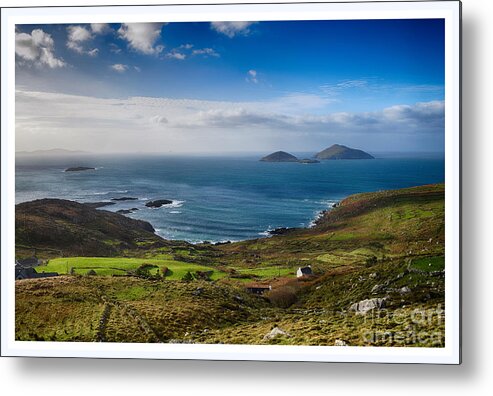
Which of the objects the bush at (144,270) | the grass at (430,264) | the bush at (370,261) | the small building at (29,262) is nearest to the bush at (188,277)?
the bush at (144,270)

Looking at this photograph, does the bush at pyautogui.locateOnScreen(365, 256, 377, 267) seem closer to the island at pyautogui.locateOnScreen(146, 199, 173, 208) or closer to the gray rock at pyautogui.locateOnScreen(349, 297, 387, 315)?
the gray rock at pyautogui.locateOnScreen(349, 297, 387, 315)

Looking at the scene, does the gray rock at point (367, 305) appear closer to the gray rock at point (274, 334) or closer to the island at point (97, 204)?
the gray rock at point (274, 334)

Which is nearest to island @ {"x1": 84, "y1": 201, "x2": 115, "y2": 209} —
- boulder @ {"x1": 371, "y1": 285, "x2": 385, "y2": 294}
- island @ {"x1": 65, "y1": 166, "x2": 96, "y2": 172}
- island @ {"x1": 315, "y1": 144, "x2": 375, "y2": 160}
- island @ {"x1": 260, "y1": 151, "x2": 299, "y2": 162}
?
island @ {"x1": 65, "y1": 166, "x2": 96, "y2": 172}

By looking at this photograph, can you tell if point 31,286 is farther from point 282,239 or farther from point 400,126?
point 400,126

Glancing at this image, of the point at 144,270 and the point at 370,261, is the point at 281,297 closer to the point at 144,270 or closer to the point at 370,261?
the point at 370,261

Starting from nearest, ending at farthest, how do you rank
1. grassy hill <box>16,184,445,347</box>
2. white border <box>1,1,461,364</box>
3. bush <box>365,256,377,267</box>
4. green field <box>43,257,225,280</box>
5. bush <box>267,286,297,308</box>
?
white border <box>1,1,461,364</box>
grassy hill <box>16,184,445,347</box>
bush <box>365,256,377,267</box>
bush <box>267,286,297,308</box>
green field <box>43,257,225,280</box>

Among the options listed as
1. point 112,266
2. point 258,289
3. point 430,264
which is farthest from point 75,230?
point 430,264
